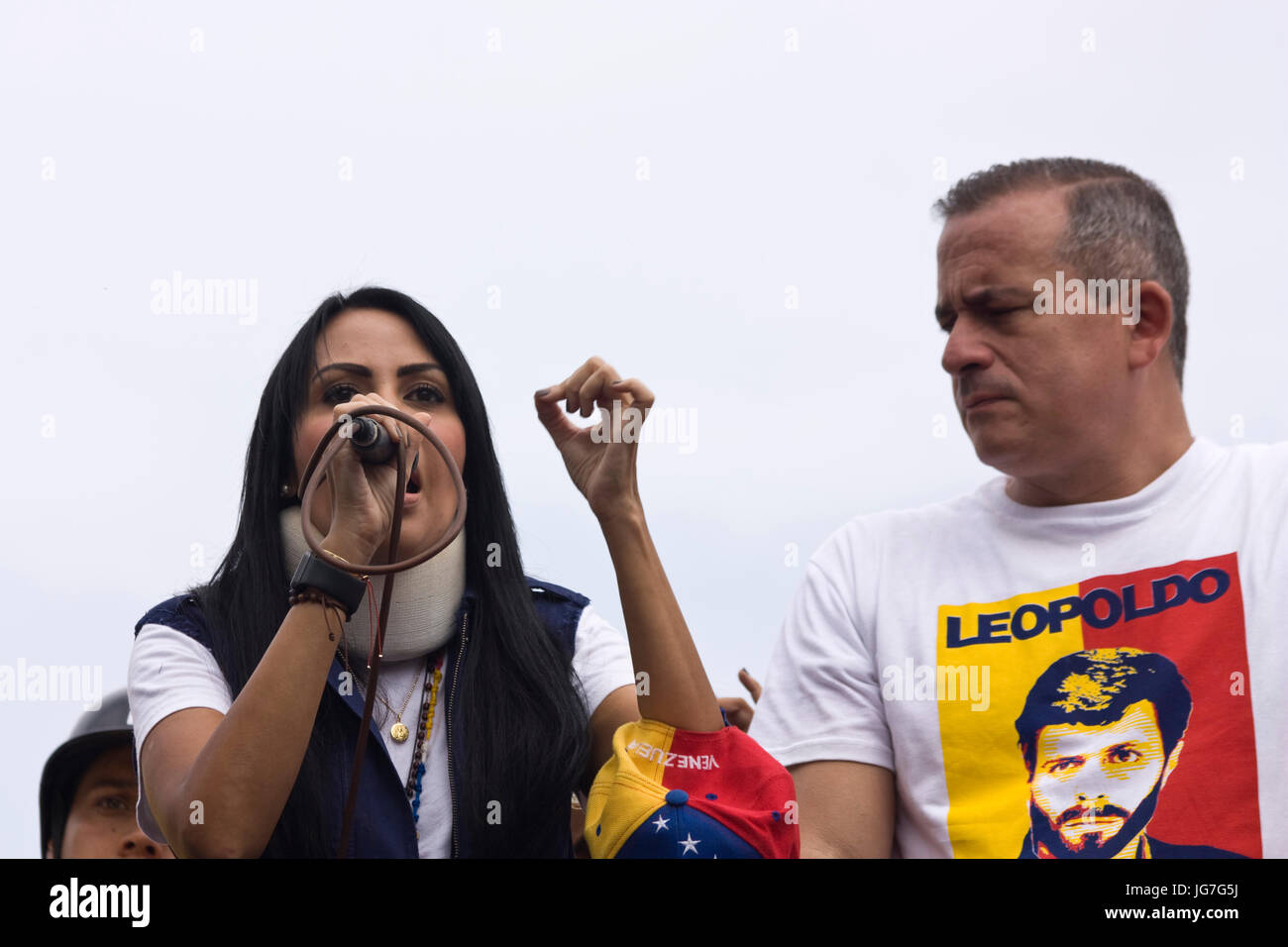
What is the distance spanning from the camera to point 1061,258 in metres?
3.50

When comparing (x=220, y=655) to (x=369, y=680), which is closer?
(x=369, y=680)

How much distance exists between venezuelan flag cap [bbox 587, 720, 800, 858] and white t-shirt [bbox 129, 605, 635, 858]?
326 mm

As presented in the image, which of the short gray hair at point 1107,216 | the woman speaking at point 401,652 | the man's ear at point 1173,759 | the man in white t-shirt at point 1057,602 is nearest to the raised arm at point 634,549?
the woman speaking at point 401,652

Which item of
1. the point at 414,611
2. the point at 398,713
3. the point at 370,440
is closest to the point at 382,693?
the point at 398,713

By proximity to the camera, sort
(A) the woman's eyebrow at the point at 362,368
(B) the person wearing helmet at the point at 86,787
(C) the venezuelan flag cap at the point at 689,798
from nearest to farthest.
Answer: (C) the venezuelan flag cap at the point at 689,798 < (A) the woman's eyebrow at the point at 362,368 < (B) the person wearing helmet at the point at 86,787

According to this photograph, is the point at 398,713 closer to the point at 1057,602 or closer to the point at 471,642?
the point at 471,642

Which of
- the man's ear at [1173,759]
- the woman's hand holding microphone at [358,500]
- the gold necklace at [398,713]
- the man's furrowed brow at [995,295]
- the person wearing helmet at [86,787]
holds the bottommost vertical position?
the person wearing helmet at [86,787]

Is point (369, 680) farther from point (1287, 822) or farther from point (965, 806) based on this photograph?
point (1287, 822)

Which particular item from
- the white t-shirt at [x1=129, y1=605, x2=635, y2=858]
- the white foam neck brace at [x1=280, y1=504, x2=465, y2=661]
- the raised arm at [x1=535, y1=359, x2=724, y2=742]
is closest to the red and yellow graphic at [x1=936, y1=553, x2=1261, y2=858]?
the raised arm at [x1=535, y1=359, x2=724, y2=742]

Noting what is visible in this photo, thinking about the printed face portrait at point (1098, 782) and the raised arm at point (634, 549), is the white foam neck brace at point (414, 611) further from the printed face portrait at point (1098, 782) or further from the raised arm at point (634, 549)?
the printed face portrait at point (1098, 782)

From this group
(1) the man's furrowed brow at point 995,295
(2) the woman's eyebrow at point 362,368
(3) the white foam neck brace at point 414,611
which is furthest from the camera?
(1) the man's furrowed brow at point 995,295

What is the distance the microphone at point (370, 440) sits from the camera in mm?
2902
